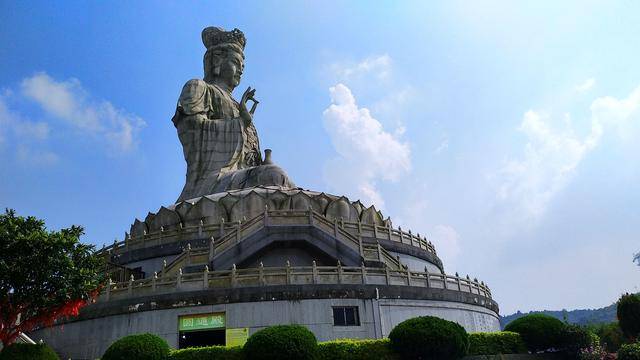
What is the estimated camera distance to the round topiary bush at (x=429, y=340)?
14.4 m

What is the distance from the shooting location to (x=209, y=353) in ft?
48.2

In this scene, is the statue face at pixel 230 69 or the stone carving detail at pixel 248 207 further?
the statue face at pixel 230 69

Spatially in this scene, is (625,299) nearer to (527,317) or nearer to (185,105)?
(527,317)

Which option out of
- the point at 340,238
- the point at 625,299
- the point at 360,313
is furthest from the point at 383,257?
the point at 625,299

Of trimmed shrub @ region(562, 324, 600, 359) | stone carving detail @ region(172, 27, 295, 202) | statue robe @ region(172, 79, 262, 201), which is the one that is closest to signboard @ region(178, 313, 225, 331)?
trimmed shrub @ region(562, 324, 600, 359)

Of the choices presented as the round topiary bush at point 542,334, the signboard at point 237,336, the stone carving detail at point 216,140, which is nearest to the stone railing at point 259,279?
the signboard at point 237,336

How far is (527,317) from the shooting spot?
17.6 metres

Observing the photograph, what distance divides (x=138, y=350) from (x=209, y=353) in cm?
180

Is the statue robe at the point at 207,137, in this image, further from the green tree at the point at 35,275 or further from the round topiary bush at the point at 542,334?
the round topiary bush at the point at 542,334

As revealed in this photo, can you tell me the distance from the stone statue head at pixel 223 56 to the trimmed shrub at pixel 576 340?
3206 centimetres

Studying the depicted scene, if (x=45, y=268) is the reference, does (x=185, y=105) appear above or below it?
above

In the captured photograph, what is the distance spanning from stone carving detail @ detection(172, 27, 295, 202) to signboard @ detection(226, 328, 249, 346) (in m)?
16.0

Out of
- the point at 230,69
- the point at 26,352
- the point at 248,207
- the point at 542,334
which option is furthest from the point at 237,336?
the point at 230,69

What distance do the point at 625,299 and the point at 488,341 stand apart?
7.31m
